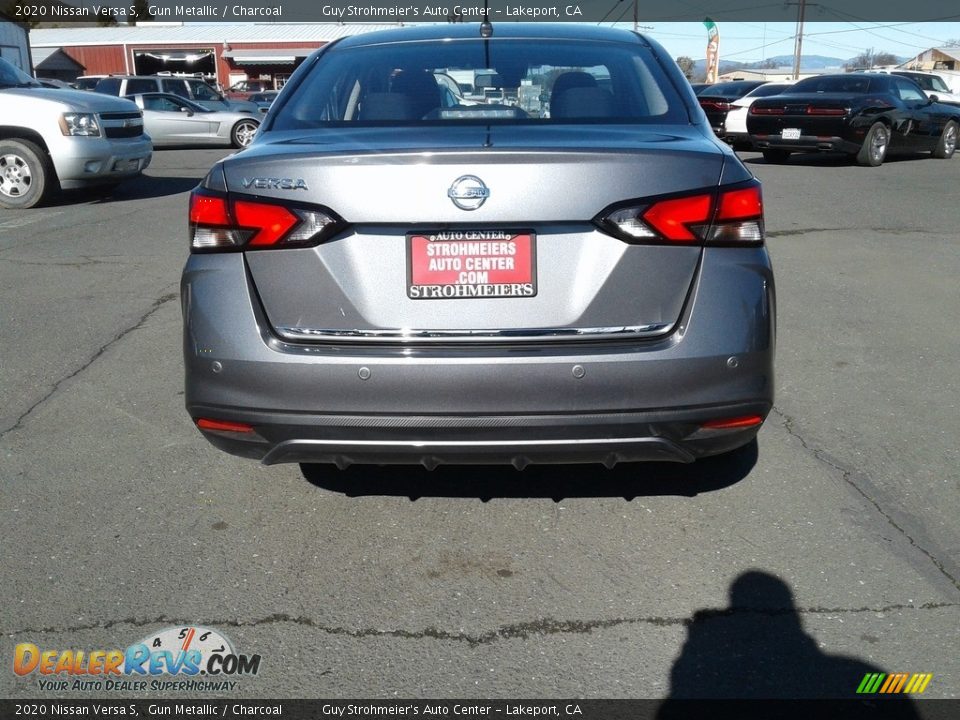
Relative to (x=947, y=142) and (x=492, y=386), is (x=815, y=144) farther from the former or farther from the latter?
(x=492, y=386)

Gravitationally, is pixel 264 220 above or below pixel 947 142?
above

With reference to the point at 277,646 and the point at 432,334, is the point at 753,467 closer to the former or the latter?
the point at 432,334

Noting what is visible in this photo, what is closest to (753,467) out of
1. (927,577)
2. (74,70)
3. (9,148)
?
(927,577)

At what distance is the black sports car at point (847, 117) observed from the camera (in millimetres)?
15297

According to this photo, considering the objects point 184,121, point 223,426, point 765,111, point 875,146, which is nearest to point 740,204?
point 223,426

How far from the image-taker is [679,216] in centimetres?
284

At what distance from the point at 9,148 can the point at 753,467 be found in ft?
33.6

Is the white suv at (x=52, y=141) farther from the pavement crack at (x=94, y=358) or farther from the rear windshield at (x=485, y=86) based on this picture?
the rear windshield at (x=485, y=86)

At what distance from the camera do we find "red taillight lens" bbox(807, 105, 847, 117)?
15242 millimetres

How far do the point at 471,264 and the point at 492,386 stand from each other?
36cm

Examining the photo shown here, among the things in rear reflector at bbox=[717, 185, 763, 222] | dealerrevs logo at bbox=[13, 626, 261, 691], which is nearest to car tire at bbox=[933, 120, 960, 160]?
rear reflector at bbox=[717, 185, 763, 222]

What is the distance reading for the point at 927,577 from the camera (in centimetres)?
312

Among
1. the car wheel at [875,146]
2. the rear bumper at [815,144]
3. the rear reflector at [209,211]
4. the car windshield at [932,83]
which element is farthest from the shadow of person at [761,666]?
the car windshield at [932,83]

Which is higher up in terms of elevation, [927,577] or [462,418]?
[462,418]
